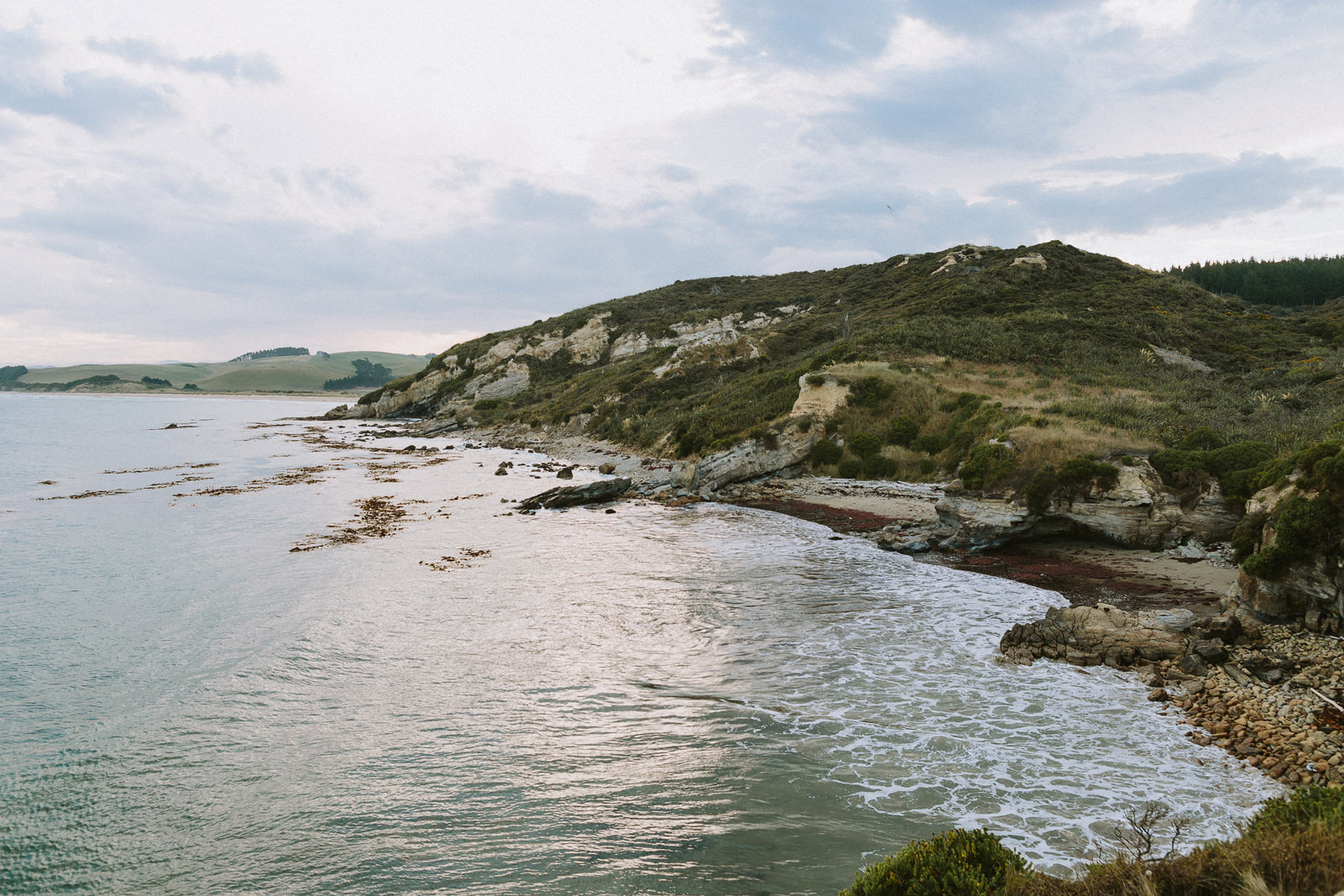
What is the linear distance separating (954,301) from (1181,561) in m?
57.9

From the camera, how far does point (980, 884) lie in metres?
6.21

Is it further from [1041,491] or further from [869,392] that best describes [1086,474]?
[869,392]

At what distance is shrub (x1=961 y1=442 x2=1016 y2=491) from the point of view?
84.0 feet

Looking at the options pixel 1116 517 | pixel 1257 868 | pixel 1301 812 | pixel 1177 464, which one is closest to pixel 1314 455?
pixel 1116 517

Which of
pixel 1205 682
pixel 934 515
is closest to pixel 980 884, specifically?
pixel 1205 682

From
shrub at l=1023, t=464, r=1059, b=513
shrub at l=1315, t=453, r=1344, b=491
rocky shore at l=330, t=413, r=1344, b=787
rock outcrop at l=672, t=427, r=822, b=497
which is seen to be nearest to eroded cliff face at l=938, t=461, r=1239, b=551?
rocky shore at l=330, t=413, r=1344, b=787

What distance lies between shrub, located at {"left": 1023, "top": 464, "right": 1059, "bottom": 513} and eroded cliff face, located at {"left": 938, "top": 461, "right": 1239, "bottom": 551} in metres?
0.19

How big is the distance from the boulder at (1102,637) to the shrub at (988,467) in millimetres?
9980

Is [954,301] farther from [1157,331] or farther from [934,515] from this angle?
[934,515]

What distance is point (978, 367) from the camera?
5069cm

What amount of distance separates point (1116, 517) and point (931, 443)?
1643cm

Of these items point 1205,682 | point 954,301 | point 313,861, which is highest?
point 954,301

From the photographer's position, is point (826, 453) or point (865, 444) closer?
point (865, 444)

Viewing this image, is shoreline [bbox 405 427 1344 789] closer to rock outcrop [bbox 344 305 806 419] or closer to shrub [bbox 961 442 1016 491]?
shrub [bbox 961 442 1016 491]
